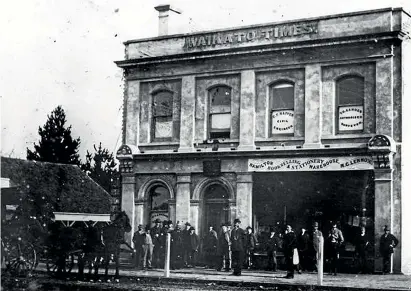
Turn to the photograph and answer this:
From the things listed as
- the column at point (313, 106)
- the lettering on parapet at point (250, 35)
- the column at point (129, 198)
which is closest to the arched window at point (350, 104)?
the column at point (313, 106)

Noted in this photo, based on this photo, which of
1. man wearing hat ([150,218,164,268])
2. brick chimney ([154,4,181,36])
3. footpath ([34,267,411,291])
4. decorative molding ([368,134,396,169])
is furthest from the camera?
brick chimney ([154,4,181,36])

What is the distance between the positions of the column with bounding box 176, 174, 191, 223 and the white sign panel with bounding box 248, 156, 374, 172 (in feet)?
9.00

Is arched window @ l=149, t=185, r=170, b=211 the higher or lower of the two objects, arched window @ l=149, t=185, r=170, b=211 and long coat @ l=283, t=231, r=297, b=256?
the higher

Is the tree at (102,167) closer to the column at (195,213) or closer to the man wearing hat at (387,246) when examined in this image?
the column at (195,213)

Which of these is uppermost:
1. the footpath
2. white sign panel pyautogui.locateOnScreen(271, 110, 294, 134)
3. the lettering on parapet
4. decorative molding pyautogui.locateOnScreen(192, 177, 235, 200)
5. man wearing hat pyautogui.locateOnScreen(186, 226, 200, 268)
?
the lettering on parapet

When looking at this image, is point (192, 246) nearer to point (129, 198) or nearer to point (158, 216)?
point (158, 216)

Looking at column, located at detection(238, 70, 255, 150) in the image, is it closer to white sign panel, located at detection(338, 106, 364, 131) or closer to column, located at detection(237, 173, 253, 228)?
column, located at detection(237, 173, 253, 228)

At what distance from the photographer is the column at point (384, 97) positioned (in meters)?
22.5

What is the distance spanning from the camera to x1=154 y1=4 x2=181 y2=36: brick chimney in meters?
28.5

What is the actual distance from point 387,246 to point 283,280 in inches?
182

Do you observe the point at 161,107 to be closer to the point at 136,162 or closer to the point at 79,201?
the point at 136,162

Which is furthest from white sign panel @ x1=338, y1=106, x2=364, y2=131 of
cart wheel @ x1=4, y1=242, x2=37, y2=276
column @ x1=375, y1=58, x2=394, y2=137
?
cart wheel @ x1=4, y1=242, x2=37, y2=276

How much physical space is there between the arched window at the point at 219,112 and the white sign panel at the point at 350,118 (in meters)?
4.43

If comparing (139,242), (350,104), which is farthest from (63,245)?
(350,104)
